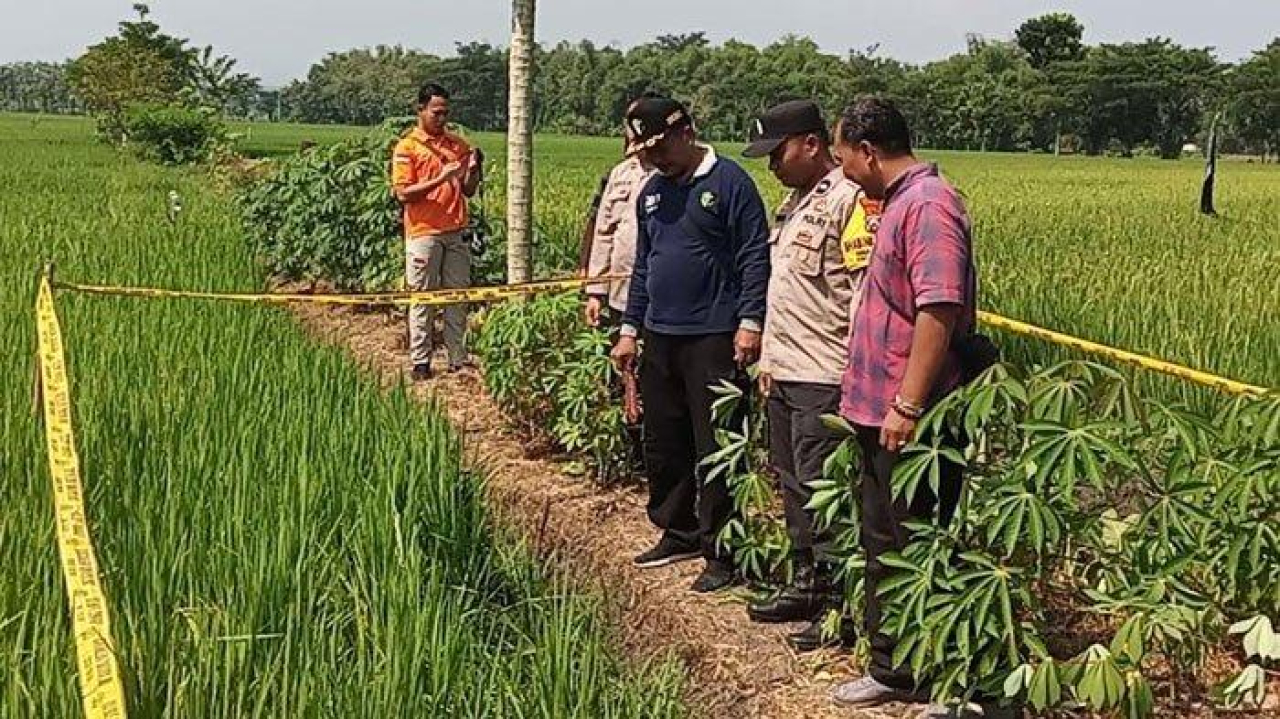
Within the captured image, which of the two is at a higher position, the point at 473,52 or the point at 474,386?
the point at 473,52

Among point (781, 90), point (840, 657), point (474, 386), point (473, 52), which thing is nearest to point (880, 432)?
point (840, 657)

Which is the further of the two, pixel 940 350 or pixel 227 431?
pixel 227 431

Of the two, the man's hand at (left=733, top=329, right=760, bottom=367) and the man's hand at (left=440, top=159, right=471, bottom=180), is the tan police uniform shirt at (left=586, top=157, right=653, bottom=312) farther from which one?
the man's hand at (left=440, top=159, right=471, bottom=180)

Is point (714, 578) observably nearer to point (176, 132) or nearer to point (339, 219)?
point (339, 219)

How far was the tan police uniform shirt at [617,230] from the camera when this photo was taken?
4.74 metres

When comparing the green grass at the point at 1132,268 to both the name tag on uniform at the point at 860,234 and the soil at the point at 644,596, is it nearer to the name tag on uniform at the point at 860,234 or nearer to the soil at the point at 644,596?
the soil at the point at 644,596

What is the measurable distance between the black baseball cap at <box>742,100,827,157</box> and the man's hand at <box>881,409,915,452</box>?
0.89 m

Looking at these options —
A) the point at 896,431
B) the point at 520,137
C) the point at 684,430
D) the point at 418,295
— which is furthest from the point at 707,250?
the point at 520,137

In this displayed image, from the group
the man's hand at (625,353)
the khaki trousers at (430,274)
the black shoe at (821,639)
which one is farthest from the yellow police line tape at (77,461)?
the black shoe at (821,639)

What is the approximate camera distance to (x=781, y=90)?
68000mm

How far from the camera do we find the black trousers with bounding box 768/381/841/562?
3.53 meters

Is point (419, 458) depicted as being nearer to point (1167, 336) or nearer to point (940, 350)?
point (940, 350)

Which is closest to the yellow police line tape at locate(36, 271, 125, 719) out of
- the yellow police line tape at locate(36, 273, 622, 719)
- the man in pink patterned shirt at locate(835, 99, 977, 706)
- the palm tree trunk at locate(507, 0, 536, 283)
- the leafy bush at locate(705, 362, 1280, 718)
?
the yellow police line tape at locate(36, 273, 622, 719)

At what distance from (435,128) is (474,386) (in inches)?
49.0
